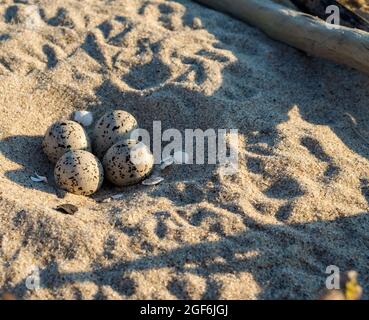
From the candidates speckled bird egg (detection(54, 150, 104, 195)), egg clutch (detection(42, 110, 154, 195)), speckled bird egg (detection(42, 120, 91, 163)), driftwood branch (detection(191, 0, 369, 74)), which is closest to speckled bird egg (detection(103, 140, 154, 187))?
egg clutch (detection(42, 110, 154, 195))

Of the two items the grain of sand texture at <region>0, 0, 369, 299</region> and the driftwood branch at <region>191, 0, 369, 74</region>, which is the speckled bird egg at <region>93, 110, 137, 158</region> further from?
the driftwood branch at <region>191, 0, 369, 74</region>

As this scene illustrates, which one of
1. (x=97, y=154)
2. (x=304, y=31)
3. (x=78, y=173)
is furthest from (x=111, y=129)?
(x=304, y=31)

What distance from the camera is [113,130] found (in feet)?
12.7

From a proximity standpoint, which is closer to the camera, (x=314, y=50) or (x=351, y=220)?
(x=351, y=220)

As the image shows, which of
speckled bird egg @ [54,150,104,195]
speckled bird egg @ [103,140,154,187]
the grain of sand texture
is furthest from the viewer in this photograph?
speckled bird egg @ [103,140,154,187]

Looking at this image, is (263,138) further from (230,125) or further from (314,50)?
(314,50)

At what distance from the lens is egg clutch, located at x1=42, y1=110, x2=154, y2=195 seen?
3586 millimetres

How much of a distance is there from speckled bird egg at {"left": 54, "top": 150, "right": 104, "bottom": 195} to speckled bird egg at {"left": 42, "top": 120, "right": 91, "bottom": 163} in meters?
0.16

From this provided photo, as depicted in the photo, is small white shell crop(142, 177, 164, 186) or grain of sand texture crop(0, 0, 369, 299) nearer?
grain of sand texture crop(0, 0, 369, 299)

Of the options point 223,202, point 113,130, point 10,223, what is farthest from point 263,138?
point 10,223

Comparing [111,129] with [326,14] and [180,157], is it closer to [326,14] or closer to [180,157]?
[180,157]

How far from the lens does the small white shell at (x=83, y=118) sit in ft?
13.7
